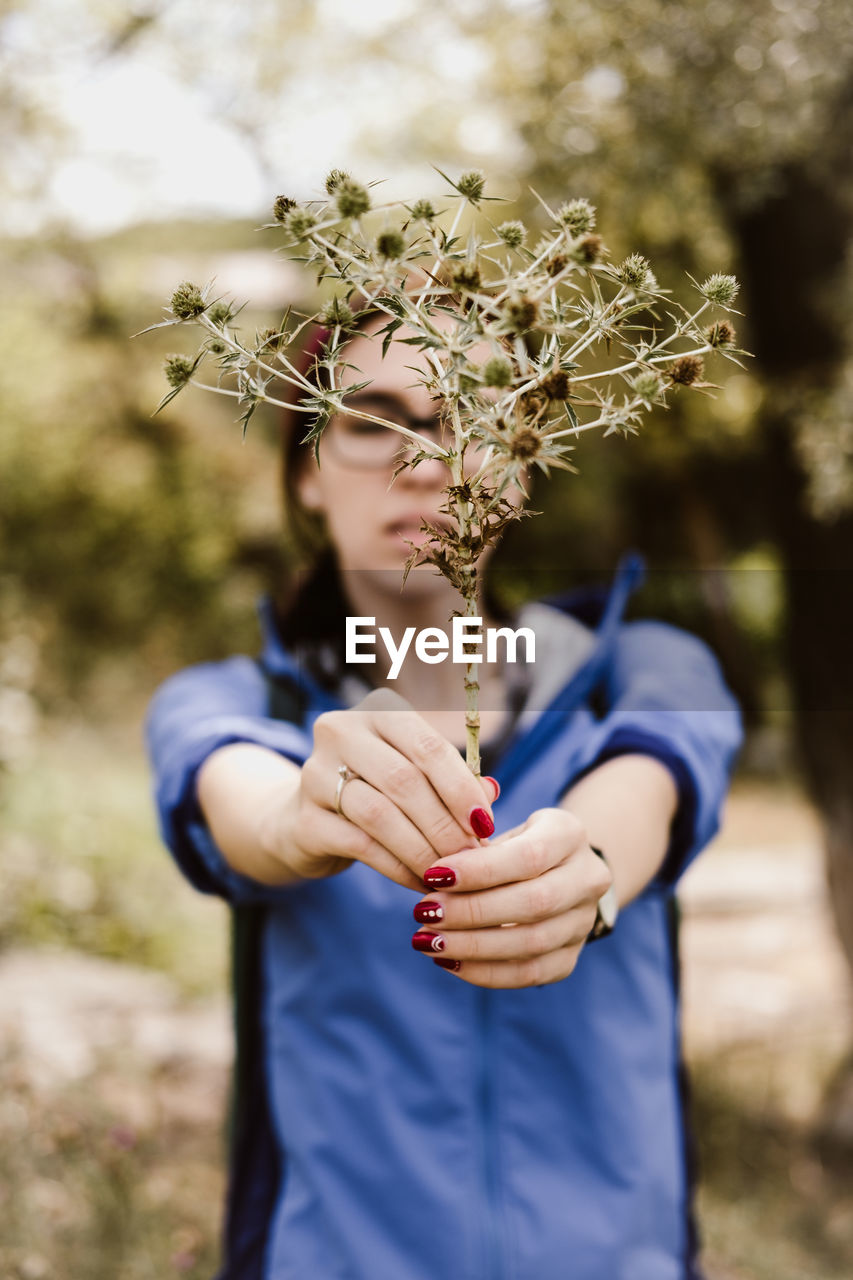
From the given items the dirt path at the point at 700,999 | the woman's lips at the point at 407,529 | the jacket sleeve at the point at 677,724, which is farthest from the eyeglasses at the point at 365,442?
the dirt path at the point at 700,999

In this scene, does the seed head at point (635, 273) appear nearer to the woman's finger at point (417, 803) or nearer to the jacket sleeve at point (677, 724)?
the woman's finger at point (417, 803)

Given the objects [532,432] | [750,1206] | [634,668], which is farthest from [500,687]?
[750,1206]

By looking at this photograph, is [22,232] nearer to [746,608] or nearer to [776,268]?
[776,268]

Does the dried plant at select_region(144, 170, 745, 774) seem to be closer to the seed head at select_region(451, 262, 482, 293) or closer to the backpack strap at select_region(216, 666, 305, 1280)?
the seed head at select_region(451, 262, 482, 293)

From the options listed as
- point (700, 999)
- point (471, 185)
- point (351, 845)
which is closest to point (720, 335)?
point (471, 185)

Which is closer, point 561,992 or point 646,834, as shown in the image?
point 646,834

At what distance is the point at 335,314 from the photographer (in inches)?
32.6

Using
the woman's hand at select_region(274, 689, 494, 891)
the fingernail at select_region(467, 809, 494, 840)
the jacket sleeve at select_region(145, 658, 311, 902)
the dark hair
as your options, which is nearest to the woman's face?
the dark hair

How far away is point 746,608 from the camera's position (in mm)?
14172

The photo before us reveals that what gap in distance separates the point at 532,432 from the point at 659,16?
2986mm

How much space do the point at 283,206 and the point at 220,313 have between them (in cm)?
12

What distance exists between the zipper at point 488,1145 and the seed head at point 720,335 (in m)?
1.35

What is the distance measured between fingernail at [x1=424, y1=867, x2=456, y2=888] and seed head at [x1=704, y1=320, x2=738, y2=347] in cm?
57

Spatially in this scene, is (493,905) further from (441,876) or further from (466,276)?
(466,276)
